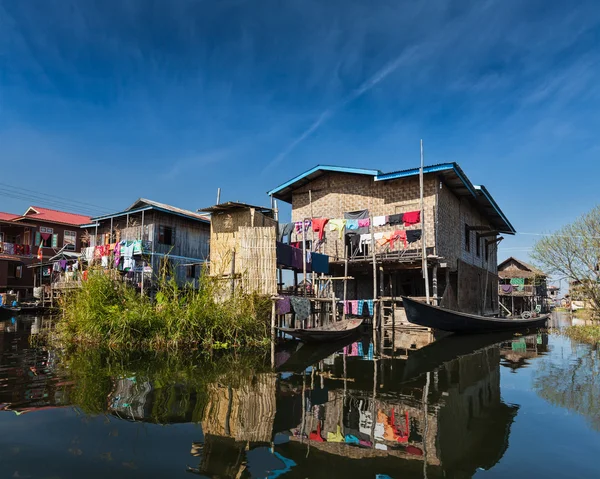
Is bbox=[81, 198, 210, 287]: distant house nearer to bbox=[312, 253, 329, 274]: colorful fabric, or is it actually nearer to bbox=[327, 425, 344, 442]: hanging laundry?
bbox=[312, 253, 329, 274]: colorful fabric

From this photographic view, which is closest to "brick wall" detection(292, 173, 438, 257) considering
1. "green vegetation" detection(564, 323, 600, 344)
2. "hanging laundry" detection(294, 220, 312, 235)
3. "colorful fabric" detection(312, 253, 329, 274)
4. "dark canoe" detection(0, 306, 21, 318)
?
"hanging laundry" detection(294, 220, 312, 235)

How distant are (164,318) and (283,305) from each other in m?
3.21

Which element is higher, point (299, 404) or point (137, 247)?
point (137, 247)

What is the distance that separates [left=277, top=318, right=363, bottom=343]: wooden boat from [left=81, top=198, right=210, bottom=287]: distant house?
10.8 metres

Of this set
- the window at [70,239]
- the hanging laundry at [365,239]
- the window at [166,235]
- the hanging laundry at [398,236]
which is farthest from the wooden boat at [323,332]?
the window at [70,239]

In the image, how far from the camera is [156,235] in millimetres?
21203

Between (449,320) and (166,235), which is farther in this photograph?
(166,235)

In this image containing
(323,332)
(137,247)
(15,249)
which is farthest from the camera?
(15,249)

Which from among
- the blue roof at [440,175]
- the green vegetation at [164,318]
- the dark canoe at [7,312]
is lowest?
the dark canoe at [7,312]

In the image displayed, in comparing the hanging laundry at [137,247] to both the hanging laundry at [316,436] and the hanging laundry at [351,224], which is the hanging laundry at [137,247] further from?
the hanging laundry at [316,436]

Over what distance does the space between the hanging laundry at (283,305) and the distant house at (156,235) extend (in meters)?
10.1

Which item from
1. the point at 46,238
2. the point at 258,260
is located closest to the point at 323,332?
the point at 258,260

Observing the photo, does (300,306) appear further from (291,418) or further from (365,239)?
(291,418)

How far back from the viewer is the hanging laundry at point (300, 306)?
11.5 m
